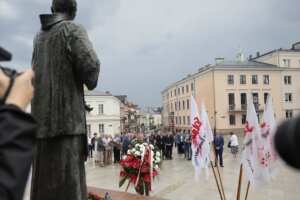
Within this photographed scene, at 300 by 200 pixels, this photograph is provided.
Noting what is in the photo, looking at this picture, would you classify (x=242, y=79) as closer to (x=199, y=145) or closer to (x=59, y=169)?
(x=199, y=145)

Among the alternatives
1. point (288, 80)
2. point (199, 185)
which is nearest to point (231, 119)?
point (288, 80)

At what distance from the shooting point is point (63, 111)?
342 centimetres

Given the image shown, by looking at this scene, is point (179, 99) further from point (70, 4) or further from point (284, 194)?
point (70, 4)

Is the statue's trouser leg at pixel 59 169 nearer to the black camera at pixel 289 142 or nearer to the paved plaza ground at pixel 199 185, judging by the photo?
the black camera at pixel 289 142

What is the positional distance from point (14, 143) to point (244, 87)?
62.7 metres

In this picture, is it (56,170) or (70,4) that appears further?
(70,4)

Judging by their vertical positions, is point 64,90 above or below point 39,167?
above

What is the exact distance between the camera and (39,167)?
349 cm

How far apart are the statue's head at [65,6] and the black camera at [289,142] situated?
10.4 feet

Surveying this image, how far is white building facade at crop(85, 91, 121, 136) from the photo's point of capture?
71.2m

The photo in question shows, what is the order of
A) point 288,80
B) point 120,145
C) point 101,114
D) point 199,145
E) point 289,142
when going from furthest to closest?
point 101,114 < point 288,80 < point 120,145 < point 199,145 < point 289,142

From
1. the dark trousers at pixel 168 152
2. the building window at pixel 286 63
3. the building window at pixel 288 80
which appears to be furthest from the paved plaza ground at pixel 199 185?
the building window at pixel 286 63

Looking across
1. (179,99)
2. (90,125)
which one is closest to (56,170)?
(90,125)

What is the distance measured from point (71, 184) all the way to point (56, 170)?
0.63ft
